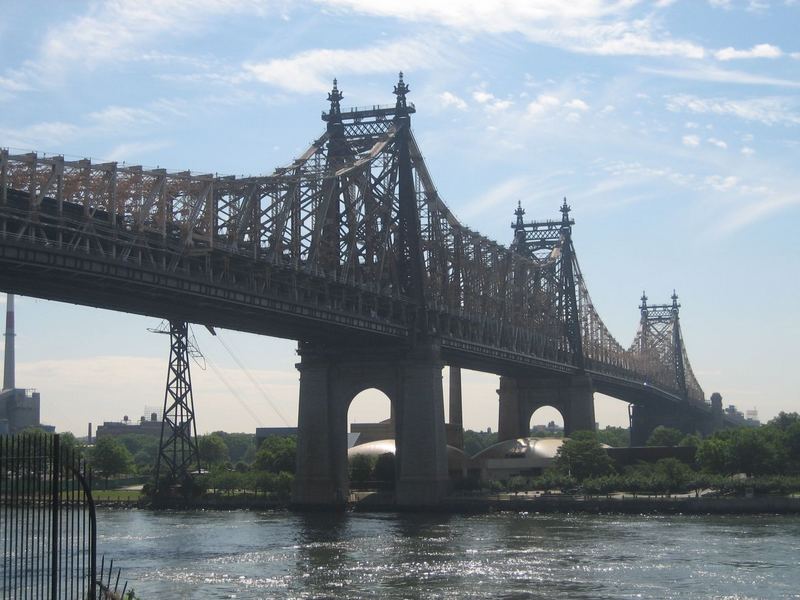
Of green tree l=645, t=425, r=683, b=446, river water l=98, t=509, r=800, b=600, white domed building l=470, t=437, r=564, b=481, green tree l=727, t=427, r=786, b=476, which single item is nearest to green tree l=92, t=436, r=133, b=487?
white domed building l=470, t=437, r=564, b=481

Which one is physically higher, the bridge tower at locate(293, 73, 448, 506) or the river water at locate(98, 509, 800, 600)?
the bridge tower at locate(293, 73, 448, 506)

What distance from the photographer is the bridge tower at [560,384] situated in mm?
146875

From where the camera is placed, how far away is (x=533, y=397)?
498 ft

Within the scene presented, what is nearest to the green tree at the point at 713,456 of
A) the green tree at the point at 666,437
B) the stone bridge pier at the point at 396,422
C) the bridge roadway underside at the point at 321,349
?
the bridge roadway underside at the point at 321,349

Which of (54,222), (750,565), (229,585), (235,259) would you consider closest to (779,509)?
(750,565)

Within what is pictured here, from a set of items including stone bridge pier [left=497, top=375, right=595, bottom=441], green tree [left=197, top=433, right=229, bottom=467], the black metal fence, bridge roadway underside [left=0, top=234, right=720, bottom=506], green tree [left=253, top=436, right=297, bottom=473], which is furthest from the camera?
green tree [left=197, top=433, right=229, bottom=467]

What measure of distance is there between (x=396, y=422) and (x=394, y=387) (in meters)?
3.11

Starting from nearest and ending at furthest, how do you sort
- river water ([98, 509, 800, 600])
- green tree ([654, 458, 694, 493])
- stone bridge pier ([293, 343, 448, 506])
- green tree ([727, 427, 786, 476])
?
1. river water ([98, 509, 800, 600])
2. stone bridge pier ([293, 343, 448, 506])
3. green tree ([654, 458, 694, 493])
4. green tree ([727, 427, 786, 476])

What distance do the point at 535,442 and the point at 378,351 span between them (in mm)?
39576

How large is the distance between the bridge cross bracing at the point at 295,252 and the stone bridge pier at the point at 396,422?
2720 millimetres

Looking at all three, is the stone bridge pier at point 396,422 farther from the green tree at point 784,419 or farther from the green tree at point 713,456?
the green tree at point 784,419

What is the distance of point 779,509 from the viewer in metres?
85.1

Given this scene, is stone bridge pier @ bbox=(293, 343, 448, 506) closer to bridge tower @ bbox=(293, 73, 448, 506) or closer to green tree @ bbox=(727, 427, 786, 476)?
bridge tower @ bbox=(293, 73, 448, 506)

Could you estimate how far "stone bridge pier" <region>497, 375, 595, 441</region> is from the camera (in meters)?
148
